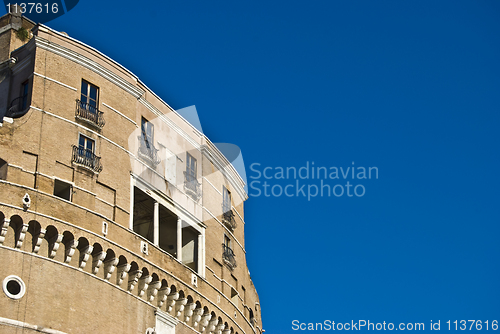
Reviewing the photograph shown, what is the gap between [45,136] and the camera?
40812 millimetres

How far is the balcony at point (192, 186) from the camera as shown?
4916 cm

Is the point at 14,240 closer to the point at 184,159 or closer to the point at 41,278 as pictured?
the point at 41,278

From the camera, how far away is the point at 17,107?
42656 mm

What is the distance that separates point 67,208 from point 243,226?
19.6m

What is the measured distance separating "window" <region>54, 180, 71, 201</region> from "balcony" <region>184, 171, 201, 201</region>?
9.46 m

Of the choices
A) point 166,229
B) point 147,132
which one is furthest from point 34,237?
point 166,229

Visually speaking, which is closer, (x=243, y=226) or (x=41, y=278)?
(x=41, y=278)

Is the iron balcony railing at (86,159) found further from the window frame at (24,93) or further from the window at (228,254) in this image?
the window at (228,254)

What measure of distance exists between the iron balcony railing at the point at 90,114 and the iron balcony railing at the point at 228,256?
12.1m

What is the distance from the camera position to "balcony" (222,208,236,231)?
52969mm

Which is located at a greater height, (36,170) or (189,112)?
(189,112)

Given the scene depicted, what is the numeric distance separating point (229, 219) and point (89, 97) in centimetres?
1354

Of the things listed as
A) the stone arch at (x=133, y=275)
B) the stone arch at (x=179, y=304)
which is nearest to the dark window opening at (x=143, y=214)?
the stone arch at (x=179, y=304)

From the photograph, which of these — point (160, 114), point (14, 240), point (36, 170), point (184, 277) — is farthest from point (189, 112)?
point (14, 240)
